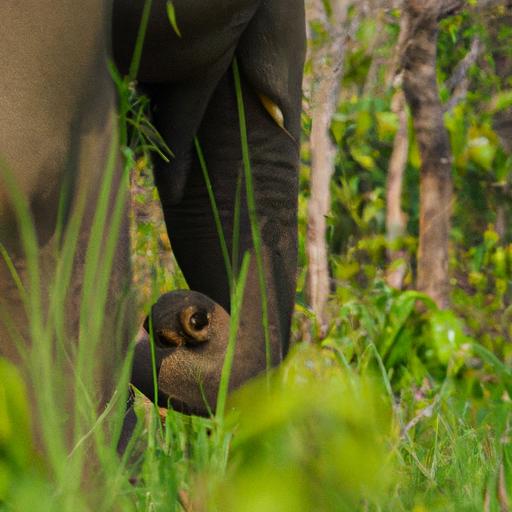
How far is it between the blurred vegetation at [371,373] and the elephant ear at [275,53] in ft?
0.49

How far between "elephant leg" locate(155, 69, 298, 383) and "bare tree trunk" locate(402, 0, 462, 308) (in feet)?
3.78

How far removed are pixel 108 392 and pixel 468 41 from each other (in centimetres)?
320

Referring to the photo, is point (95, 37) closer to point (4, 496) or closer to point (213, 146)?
point (213, 146)

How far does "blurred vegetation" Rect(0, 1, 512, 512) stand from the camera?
1.52 feet

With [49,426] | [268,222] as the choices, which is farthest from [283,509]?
[268,222]

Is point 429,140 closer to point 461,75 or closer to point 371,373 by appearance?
point 461,75

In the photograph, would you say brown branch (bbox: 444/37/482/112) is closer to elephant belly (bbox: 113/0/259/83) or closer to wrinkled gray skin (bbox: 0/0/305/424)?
wrinkled gray skin (bbox: 0/0/305/424)

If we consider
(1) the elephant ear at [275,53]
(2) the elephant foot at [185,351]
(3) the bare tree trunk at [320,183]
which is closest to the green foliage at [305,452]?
(2) the elephant foot at [185,351]

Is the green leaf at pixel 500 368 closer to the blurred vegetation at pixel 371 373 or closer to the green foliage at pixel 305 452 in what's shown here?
the blurred vegetation at pixel 371 373

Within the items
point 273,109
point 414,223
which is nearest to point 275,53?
point 273,109

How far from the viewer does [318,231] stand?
2658 mm

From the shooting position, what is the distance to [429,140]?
9.46ft

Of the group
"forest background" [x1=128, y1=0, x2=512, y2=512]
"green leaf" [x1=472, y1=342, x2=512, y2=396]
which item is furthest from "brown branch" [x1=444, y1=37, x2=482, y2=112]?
"green leaf" [x1=472, y1=342, x2=512, y2=396]

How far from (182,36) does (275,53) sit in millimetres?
191
